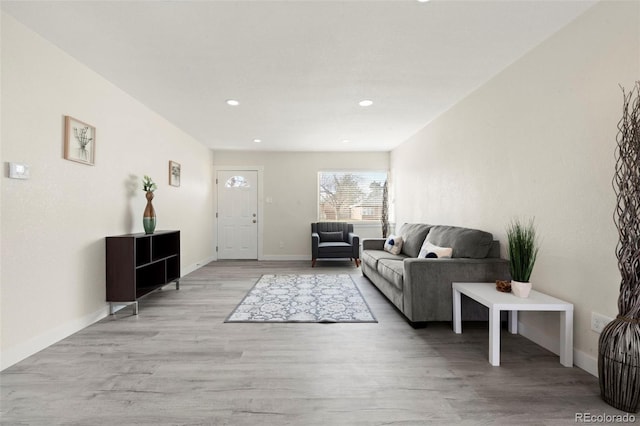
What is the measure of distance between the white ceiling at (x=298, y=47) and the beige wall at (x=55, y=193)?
0.75 feet

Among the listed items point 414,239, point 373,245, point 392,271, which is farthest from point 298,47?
point 373,245

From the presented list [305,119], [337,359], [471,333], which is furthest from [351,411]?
[305,119]

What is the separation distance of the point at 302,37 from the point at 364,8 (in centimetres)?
53

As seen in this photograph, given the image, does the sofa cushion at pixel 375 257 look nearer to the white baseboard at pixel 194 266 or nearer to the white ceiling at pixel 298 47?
the white ceiling at pixel 298 47

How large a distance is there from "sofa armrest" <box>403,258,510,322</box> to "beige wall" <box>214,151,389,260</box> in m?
4.02

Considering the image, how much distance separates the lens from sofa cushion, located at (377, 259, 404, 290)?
10.0 feet

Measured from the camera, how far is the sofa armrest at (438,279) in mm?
2797

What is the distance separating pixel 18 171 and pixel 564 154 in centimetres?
396

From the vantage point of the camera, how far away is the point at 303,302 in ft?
11.9

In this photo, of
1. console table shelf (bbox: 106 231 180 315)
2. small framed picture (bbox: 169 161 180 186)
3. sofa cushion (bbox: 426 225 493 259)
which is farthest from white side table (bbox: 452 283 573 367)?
small framed picture (bbox: 169 161 180 186)

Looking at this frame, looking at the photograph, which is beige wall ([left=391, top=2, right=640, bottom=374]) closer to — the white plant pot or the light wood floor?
the white plant pot

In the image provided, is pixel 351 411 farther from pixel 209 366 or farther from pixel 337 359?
pixel 209 366

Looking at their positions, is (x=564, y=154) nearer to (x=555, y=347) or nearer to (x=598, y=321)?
(x=598, y=321)

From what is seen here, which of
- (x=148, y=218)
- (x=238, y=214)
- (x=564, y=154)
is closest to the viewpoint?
(x=564, y=154)
